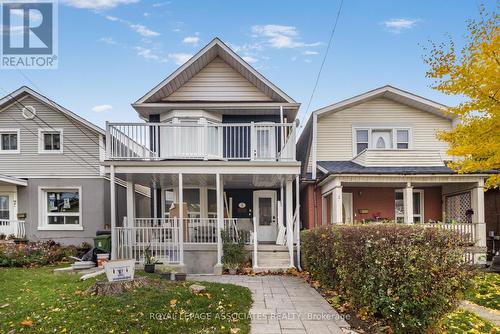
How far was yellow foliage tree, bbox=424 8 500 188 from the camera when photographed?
32.4 feet

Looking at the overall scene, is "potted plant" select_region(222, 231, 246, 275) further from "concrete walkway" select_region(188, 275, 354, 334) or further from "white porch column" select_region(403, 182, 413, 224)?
"white porch column" select_region(403, 182, 413, 224)

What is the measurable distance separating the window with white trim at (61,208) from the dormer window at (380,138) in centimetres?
1149

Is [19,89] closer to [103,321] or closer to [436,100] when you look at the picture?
[103,321]

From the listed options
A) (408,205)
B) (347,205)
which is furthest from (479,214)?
(347,205)

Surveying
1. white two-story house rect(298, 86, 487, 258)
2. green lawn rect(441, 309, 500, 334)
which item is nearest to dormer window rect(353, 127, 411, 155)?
white two-story house rect(298, 86, 487, 258)

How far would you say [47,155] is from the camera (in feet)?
48.4

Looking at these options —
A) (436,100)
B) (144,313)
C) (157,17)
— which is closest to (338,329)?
(144,313)

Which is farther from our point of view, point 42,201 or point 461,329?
point 42,201

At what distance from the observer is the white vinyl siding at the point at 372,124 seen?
49.6 ft

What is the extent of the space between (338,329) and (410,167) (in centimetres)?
953

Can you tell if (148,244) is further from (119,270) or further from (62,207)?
(62,207)

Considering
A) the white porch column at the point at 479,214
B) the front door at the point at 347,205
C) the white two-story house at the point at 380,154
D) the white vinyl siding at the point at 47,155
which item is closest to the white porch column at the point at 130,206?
the white vinyl siding at the point at 47,155

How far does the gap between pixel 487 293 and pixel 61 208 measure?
14.4 meters

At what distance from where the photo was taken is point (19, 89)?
14.7 metres
